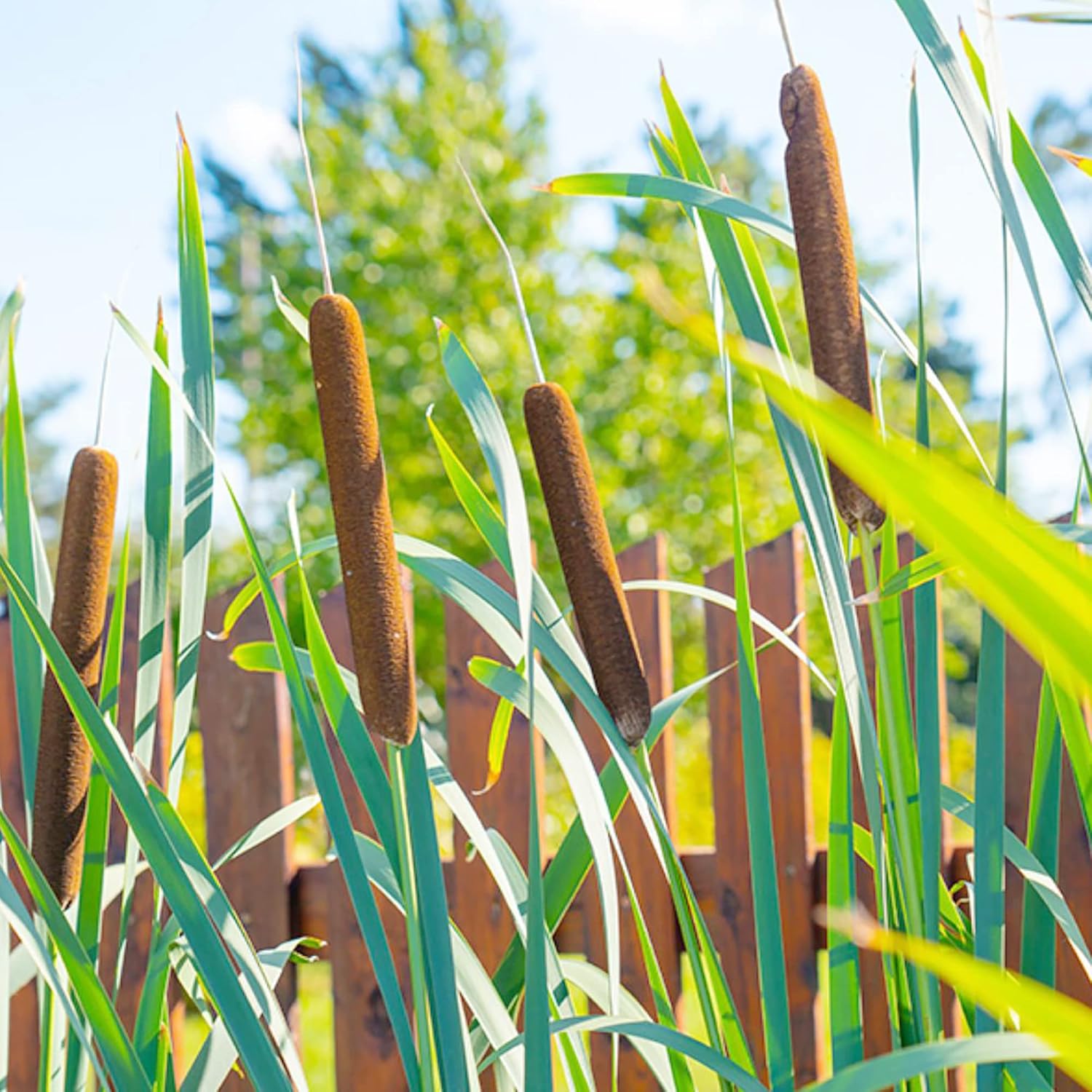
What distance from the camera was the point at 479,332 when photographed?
6.03 meters

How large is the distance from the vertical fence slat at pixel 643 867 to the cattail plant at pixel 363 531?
1.31 meters

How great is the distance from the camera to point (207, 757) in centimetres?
198

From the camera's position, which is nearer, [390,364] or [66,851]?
[66,851]

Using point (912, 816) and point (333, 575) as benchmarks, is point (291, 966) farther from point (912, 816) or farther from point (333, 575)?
point (333, 575)

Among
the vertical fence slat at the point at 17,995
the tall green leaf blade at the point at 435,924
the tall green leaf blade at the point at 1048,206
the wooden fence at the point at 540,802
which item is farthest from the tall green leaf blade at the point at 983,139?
the vertical fence slat at the point at 17,995

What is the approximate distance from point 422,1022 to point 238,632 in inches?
60.6

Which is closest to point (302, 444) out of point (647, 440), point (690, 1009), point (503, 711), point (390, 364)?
point (390, 364)

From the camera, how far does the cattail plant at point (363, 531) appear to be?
1.65ft

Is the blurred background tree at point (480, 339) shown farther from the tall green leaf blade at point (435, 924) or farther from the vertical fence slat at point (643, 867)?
the tall green leaf blade at point (435, 924)

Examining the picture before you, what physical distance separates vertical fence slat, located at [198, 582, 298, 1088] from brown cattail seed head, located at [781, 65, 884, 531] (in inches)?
60.5

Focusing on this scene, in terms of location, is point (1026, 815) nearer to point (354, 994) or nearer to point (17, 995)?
point (354, 994)

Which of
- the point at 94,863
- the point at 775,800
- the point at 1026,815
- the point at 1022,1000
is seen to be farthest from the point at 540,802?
the point at 1022,1000

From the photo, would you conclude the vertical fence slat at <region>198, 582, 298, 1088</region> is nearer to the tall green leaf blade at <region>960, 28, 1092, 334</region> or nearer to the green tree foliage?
the tall green leaf blade at <region>960, 28, 1092, 334</region>

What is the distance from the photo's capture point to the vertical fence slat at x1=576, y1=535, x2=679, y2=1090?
72.1 inches
